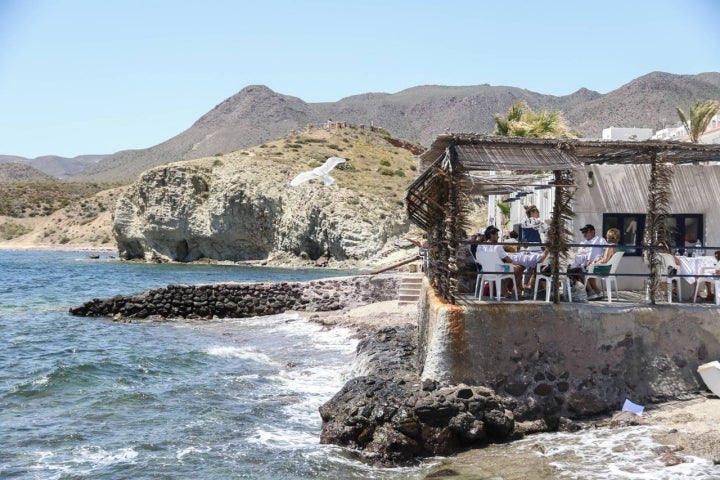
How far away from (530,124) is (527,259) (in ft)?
59.3

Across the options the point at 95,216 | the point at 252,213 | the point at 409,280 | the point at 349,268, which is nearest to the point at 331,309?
the point at 409,280

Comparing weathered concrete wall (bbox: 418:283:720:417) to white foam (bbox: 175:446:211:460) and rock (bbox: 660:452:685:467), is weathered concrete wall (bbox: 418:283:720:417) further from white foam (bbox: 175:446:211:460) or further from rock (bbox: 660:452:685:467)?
white foam (bbox: 175:446:211:460)

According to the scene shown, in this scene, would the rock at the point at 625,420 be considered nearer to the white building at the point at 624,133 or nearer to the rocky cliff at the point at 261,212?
the white building at the point at 624,133

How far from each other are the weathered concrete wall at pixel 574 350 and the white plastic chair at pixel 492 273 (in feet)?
2.06

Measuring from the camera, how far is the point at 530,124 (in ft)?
95.7

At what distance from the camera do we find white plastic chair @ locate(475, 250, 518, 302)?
1156 cm

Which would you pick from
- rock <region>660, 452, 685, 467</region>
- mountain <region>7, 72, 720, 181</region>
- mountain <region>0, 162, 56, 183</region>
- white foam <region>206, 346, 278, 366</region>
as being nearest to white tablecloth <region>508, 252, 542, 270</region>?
rock <region>660, 452, 685, 467</region>

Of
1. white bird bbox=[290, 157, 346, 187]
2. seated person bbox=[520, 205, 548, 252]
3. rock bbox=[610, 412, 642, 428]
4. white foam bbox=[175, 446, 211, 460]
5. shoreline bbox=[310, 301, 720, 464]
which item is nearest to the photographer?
shoreline bbox=[310, 301, 720, 464]

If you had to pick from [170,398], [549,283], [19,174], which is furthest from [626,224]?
[19,174]

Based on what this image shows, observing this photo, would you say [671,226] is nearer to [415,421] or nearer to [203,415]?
[415,421]

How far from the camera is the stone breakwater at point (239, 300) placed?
97.8 ft

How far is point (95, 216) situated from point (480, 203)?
240ft

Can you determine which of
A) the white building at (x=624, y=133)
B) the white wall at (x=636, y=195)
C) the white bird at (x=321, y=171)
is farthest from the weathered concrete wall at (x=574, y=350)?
the white building at (x=624, y=133)

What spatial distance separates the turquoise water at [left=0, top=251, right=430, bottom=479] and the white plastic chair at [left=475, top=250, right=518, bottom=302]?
3435mm
